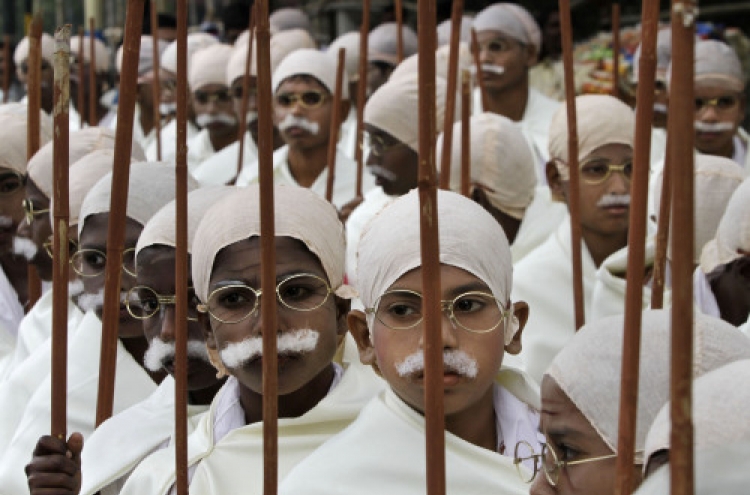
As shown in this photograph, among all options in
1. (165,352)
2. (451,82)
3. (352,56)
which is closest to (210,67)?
(352,56)

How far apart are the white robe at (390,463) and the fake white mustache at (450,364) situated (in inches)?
4.5

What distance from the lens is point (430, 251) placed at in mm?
2135

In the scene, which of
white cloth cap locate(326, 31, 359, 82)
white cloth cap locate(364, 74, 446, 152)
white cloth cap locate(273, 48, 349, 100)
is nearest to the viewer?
white cloth cap locate(364, 74, 446, 152)

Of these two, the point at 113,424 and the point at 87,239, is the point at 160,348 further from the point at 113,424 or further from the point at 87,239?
the point at 87,239

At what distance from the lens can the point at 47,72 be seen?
30.0ft

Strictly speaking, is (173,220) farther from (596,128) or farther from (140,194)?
(596,128)

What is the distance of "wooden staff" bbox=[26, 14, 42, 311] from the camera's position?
3.40m

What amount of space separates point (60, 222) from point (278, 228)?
0.57 m

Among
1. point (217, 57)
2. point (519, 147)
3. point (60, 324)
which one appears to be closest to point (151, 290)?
point (60, 324)

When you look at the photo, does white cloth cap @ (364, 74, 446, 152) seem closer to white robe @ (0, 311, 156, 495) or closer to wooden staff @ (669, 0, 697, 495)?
white robe @ (0, 311, 156, 495)

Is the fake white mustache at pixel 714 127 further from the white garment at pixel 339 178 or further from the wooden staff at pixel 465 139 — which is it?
the wooden staff at pixel 465 139

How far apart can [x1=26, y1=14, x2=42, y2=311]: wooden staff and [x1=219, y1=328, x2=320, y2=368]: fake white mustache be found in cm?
78

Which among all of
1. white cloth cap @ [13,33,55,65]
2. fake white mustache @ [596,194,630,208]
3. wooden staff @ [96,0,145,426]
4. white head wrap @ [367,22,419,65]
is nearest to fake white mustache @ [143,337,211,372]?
wooden staff @ [96,0,145,426]

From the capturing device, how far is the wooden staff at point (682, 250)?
1669mm
